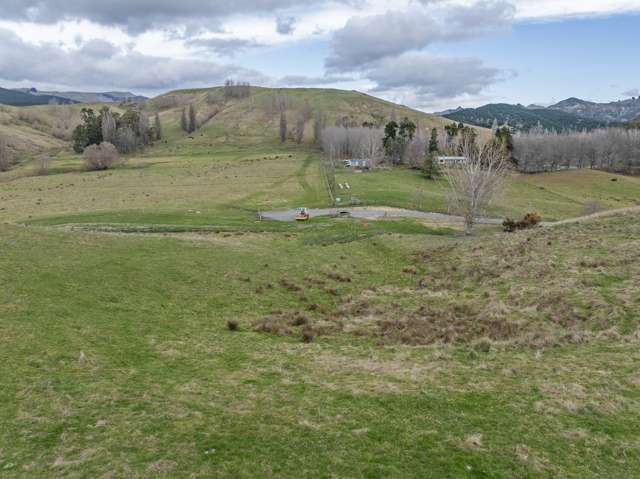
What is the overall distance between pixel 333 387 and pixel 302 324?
27.1 feet

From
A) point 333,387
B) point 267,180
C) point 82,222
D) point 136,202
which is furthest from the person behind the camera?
point 267,180

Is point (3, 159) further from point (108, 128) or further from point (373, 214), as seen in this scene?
point (373, 214)

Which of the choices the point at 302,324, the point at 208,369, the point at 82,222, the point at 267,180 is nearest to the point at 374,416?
the point at 208,369

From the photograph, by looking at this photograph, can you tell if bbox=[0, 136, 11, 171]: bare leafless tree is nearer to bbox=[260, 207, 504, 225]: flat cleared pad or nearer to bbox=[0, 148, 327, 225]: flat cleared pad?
bbox=[0, 148, 327, 225]: flat cleared pad

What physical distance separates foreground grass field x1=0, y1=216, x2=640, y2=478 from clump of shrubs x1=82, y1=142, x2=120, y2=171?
111691 millimetres

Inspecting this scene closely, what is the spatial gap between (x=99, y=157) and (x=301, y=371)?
13589cm

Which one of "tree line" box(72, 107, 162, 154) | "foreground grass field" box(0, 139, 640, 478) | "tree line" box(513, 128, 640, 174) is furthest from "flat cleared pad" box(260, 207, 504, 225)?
"tree line" box(72, 107, 162, 154)

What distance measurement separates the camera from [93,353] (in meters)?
16.3

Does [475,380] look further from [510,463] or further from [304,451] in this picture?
[304,451]

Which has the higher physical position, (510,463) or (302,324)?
(510,463)

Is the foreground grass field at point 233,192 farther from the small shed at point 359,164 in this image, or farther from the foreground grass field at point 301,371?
the foreground grass field at point 301,371

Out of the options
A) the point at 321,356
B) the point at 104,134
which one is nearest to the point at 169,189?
the point at 321,356

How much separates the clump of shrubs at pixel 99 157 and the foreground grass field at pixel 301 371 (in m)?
112

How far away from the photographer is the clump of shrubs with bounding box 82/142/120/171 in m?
131
